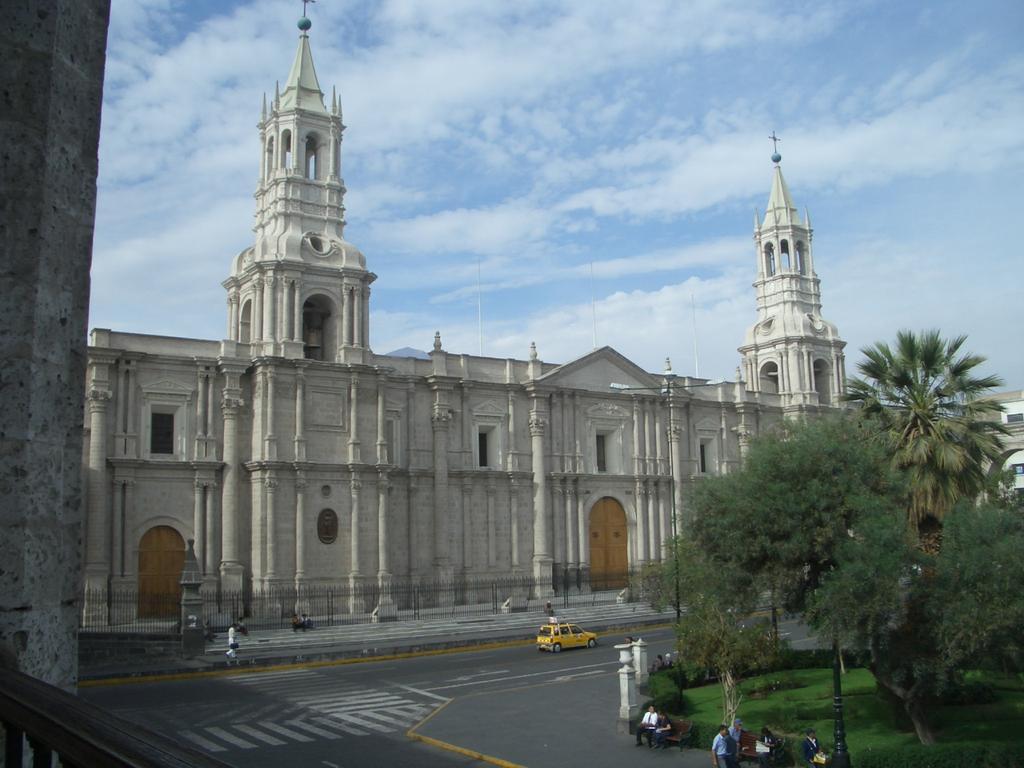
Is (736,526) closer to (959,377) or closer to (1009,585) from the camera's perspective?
(1009,585)

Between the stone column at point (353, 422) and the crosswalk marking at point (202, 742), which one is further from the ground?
the stone column at point (353, 422)

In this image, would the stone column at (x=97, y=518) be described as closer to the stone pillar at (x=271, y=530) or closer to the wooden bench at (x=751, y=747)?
the stone pillar at (x=271, y=530)

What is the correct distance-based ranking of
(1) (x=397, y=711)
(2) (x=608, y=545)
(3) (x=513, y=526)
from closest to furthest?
(1) (x=397, y=711) → (3) (x=513, y=526) → (2) (x=608, y=545)

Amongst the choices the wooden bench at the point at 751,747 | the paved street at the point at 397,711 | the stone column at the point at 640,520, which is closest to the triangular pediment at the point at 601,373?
the stone column at the point at 640,520

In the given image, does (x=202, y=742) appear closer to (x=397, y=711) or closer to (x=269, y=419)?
(x=397, y=711)

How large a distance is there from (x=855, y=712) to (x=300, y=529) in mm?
23819

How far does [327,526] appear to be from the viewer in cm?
3969

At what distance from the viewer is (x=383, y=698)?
2278cm

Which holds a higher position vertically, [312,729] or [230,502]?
[230,502]

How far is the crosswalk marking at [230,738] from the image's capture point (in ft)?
57.8

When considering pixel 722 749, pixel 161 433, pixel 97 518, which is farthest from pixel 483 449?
pixel 722 749

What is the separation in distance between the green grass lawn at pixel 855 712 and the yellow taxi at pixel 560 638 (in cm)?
682

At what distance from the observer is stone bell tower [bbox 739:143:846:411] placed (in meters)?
58.3

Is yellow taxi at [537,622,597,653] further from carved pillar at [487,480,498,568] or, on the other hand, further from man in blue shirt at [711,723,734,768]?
man in blue shirt at [711,723,734,768]
